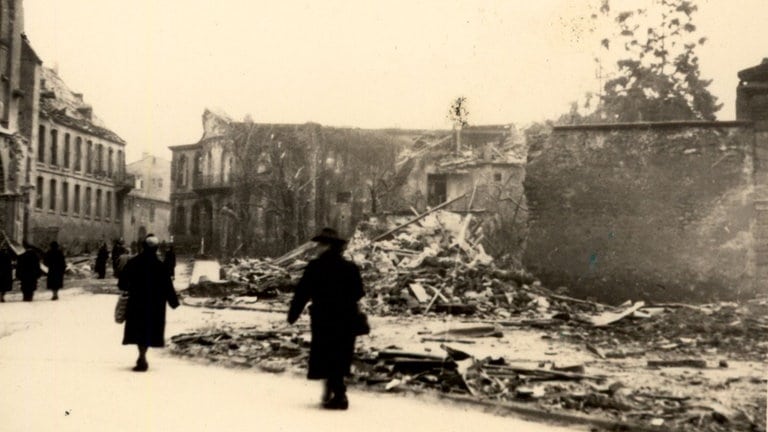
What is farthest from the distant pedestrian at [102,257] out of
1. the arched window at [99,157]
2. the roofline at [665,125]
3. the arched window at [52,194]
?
the roofline at [665,125]

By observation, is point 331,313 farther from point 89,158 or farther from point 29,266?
point 29,266

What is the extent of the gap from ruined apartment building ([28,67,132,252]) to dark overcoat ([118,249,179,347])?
3.88 feet

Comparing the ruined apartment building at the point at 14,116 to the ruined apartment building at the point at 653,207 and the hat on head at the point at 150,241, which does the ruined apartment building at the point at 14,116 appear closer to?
the hat on head at the point at 150,241

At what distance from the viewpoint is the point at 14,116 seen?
6.75 metres

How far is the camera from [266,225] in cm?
916

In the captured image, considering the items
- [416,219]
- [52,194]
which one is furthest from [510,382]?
[52,194]

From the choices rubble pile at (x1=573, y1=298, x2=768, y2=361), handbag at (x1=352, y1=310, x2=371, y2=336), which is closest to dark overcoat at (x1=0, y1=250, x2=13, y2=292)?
handbag at (x1=352, y1=310, x2=371, y2=336)

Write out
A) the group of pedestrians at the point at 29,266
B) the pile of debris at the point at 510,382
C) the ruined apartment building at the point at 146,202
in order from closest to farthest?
the pile of debris at the point at 510,382 → the group of pedestrians at the point at 29,266 → the ruined apartment building at the point at 146,202

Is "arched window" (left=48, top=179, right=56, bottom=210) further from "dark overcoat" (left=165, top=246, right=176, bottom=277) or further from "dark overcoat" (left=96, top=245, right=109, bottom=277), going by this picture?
"dark overcoat" (left=96, top=245, right=109, bottom=277)

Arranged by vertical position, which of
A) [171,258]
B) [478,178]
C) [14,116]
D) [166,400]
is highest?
[14,116]

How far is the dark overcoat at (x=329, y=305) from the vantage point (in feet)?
17.3

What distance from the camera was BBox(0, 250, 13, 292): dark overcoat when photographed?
6.91 metres

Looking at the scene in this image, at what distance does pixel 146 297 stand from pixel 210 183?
2913mm

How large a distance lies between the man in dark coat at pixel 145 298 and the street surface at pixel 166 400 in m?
0.31
